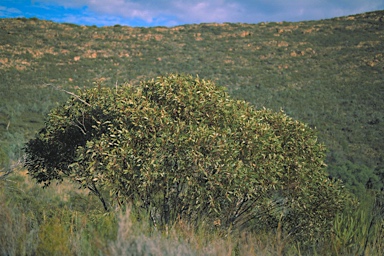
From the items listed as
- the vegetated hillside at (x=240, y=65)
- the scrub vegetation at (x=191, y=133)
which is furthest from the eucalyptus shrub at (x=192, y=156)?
the vegetated hillside at (x=240, y=65)

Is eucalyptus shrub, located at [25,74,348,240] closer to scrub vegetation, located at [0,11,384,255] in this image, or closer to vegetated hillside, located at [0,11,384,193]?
scrub vegetation, located at [0,11,384,255]

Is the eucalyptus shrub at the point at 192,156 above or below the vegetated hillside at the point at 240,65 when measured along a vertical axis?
below

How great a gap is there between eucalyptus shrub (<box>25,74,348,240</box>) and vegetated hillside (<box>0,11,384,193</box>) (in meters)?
10.4

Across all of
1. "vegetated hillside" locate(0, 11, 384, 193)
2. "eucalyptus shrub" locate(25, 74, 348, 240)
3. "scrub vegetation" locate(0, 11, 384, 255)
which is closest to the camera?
"scrub vegetation" locate(0, 11, 384, 255)

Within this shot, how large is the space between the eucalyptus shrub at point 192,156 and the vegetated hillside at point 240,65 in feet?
34.1

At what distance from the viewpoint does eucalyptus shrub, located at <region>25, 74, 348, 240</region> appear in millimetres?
7367

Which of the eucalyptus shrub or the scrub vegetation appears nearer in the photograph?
the scrub vegetation

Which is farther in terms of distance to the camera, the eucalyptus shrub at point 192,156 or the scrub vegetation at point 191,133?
the eucalyptus shrub at point 192,156

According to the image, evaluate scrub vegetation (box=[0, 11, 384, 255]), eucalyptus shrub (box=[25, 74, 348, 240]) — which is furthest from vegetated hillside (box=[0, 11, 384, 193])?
eucalyptus shrub (box=[25, 74, 348, 240])

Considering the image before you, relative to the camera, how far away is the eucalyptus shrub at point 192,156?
737cm

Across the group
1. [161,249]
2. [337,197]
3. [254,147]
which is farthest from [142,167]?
[337,197]

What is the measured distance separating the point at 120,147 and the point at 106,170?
50 cm

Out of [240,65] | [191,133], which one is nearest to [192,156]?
[191,133]

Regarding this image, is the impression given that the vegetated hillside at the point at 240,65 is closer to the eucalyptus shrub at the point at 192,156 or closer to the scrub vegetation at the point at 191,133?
the scrub vegetation at the point at 191,133
